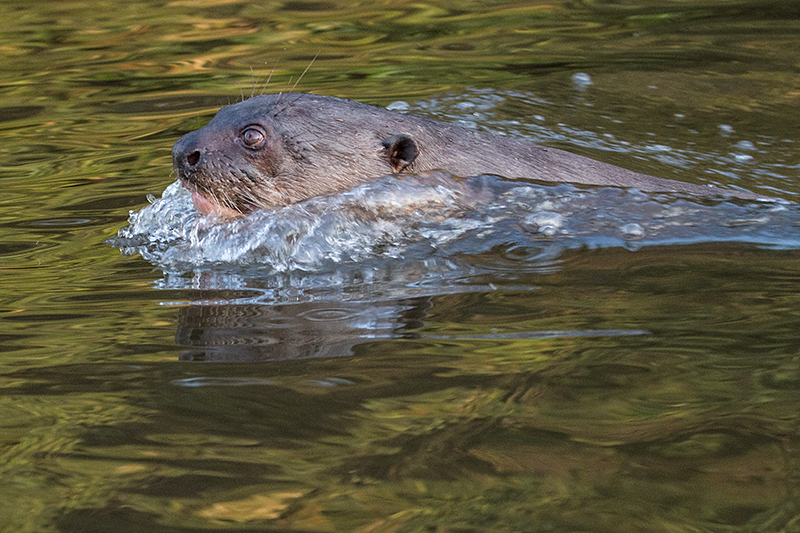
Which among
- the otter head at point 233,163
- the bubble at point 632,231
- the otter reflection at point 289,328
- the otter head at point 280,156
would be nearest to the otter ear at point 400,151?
the otter head at point 280,156

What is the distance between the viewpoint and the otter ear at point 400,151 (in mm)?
4273


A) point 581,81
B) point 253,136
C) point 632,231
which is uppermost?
point 253,136

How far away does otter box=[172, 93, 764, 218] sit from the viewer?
4238 millimetres

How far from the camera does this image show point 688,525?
1872 mm

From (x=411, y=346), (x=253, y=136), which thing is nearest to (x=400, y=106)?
(x=253, y=136)

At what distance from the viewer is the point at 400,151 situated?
432 cm

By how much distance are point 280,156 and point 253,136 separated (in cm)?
14

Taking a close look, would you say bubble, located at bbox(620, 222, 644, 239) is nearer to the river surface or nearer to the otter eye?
the river surface

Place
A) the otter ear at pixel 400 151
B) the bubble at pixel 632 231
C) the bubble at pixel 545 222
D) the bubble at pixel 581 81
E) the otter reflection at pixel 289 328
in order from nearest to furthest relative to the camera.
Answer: the otter reflection at pixel 289 328 < the bubble at pixel 632 231 < the bubble at pixel 545 222 < the otter ear at pixel 400 151 < the bubble at pixel 581 81

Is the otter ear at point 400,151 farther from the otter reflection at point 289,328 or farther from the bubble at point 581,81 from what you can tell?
the bubble at point 581,81

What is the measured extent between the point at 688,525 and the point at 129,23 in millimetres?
8922

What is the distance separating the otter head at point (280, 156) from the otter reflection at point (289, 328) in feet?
3.37

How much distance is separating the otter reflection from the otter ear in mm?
1197

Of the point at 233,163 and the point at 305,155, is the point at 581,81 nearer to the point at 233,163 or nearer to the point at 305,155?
the point at 305,155
